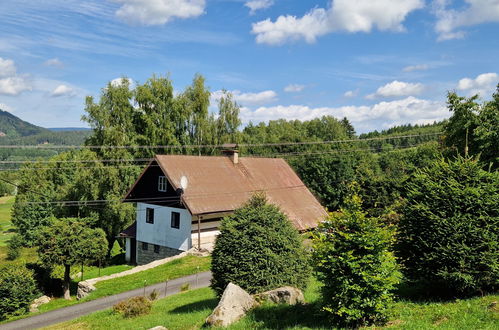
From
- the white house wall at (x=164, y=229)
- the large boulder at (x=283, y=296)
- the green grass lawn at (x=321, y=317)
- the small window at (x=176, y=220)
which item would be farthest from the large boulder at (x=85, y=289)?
the large boulder at (x=283, y=296)

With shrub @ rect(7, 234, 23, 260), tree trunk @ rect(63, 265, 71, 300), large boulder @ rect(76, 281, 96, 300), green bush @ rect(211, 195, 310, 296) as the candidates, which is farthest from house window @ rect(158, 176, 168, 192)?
shrub @ rect(7, 234, 23, 260)

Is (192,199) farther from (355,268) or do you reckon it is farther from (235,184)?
→ (355,268)

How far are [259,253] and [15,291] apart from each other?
61.4 ft

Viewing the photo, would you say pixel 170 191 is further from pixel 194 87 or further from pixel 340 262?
pixel 340 262

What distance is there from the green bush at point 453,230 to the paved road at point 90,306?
13244 mm

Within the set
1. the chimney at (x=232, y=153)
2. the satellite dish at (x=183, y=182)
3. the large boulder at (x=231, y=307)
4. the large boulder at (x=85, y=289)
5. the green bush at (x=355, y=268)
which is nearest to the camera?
the green bush at (x=355, y=268)

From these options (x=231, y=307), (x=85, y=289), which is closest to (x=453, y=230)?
(x=231, y=307)

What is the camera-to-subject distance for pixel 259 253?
11.4 meters

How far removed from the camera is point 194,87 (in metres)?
46.0

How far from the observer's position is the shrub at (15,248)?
49.0 meters

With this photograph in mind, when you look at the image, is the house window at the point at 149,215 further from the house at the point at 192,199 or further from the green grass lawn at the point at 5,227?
the green grass lawn at the point at 5,227

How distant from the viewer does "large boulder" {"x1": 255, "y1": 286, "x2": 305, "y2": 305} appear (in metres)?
10.5

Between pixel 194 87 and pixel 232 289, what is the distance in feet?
125

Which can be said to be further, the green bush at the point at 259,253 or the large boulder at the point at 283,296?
the green bush at the point at 259,253
